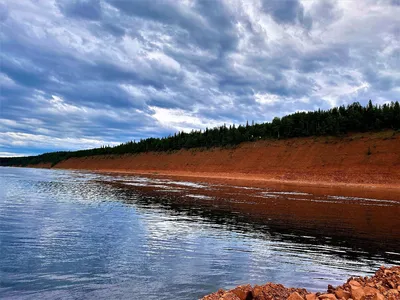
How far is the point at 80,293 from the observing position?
766 cm

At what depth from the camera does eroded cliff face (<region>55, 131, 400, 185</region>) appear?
67750 millimetres

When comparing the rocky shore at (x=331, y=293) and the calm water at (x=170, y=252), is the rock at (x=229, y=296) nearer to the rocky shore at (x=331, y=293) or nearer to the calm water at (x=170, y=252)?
the rocky shore at (x=331, y=293)

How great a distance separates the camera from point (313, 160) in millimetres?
83500

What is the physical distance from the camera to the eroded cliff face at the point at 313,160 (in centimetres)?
6775

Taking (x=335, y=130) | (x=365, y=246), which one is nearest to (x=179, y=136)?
(x=335, y=130)

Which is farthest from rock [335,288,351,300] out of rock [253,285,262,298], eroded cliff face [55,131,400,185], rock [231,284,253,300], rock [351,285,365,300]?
eroded cliff face [55,131,400,185]

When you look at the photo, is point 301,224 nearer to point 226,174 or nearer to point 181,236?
point 181,236

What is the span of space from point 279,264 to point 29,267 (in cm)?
750

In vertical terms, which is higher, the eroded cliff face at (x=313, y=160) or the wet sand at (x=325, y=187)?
the eroded cliff face at (x=313, y=160)

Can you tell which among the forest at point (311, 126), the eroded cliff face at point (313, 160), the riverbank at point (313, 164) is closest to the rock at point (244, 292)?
the riverbank at point (313, 164)

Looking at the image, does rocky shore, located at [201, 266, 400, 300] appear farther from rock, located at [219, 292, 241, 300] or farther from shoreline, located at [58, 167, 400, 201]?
shoreline, located at [58, 167, 400, 201]

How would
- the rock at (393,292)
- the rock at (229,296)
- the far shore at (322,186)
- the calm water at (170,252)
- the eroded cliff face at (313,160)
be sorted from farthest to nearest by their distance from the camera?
the eroded cliff face at (313,160)
the far shore at (322,186)
the calm water at (170,252)
the rock at (393,292)
the rock at (229,296)

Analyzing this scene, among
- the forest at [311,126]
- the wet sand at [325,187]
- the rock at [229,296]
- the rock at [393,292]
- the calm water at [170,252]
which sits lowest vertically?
the calm water at [170,252]

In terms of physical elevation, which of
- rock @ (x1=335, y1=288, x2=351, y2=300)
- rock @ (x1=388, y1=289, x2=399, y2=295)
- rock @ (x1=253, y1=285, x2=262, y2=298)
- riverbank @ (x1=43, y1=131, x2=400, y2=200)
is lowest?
rock @ (x1=253, y1=285, x2=262, y2=298)
